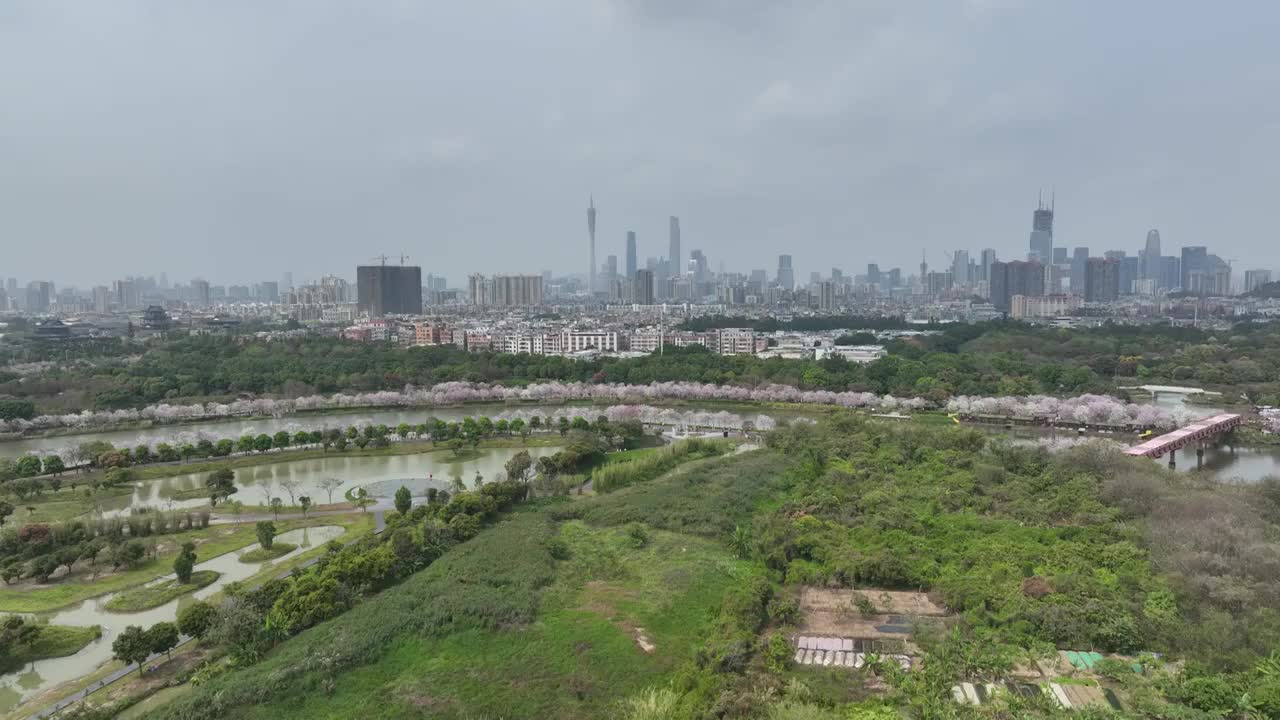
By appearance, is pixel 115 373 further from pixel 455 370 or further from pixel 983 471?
pixel 983 471

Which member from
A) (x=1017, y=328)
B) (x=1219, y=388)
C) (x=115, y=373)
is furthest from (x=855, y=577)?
(x=1017, y=328)

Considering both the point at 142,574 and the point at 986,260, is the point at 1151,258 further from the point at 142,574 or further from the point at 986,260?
the point at 142,574

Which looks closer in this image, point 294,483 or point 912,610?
point 912,610

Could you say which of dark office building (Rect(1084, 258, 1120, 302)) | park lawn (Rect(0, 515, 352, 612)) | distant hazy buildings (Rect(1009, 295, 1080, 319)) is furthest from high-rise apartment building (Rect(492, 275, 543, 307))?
park lawn (Rect(0, 515, 352, 612))

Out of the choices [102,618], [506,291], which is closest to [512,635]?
[102,618]

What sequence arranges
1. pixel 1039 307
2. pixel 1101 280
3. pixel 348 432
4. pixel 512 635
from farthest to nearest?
pixel 1101 280
pixel 1039 307
pixel 348 432
pixel 512 635

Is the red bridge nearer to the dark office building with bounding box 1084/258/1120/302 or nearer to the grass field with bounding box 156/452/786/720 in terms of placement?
the grass field with bounding box 156/452/786/720

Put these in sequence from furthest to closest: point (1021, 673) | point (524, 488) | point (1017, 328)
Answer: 1. point (1017, 328)
2. point (524, 488)
3. point (1021, 673)
